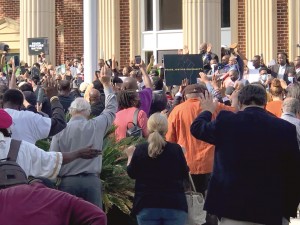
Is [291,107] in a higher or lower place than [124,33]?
lower

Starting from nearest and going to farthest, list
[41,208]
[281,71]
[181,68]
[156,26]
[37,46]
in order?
[41,208], [181,68], [281,71], [37,46], [156,26]

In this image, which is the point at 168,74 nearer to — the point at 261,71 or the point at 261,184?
the point at 261,71

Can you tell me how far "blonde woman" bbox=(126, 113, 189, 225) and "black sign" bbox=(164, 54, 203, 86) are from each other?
20.7 feet

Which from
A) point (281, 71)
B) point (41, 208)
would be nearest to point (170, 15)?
point (281, 71)

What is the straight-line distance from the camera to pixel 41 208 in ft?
14.2

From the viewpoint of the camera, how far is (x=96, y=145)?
29.1ft

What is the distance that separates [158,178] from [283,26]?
1635 cm

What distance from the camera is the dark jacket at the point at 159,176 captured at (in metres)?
8.23

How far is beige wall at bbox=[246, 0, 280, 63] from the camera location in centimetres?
2355

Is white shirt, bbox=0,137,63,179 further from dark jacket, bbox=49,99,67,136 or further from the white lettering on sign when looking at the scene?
the white lettering on sign

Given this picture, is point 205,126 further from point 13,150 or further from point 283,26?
point 283,26

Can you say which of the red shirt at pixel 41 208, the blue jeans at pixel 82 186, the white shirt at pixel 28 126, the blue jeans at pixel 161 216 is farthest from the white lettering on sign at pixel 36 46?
the red shirt at pixel 41 208

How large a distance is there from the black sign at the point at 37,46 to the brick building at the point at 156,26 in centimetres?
116

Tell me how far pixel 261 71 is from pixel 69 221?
47.1 feet
